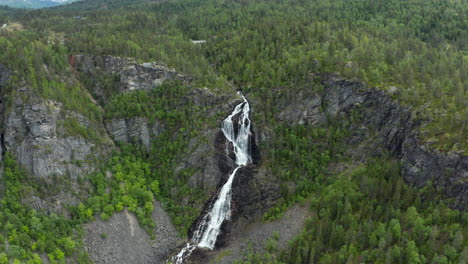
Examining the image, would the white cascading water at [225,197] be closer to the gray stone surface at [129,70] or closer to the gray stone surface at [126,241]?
the gray stone surface at [126,241]

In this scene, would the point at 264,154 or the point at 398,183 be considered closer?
the point at 398,183

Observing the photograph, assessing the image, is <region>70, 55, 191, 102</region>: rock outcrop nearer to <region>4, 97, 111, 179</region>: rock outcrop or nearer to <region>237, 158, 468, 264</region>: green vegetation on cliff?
<region>4, 97, 111, 179</region>: rock outcrop

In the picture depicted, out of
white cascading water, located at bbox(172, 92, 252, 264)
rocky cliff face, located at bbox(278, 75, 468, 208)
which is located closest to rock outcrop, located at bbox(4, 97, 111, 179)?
white cascading water, located at bbox(172, 92, 252, 264)

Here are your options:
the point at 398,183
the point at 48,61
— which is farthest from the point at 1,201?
the point at 398,183

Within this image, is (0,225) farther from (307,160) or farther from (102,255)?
(307,160)

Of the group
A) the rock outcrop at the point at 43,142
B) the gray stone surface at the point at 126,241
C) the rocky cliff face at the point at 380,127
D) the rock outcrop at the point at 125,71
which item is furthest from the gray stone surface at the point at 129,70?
the gray stone surface at the point at 126,241

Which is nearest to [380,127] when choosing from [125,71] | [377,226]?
[377,226]
